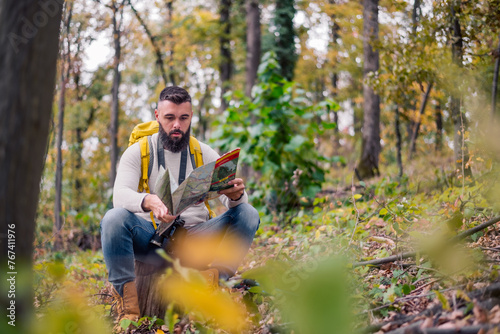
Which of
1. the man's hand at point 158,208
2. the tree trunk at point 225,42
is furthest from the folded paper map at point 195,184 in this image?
the tree trunk at point 225,42

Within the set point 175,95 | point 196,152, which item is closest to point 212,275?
point 196,152

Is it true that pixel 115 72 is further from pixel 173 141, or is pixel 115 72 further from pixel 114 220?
pixel 114 220

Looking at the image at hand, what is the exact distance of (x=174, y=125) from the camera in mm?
3059

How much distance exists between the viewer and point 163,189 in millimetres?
2455

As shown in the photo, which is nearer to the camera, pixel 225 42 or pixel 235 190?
pixel 235 190

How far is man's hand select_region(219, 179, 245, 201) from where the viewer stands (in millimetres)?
2785

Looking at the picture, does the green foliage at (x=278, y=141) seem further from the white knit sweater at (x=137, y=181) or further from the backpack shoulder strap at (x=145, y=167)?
the backpack shoulder strap at (x=145, y=167)

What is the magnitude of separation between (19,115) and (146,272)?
196cm

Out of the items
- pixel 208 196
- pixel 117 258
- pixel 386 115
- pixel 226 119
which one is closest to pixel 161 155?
pixel 208 196

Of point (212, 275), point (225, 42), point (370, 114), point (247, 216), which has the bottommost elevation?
point (212, 275)

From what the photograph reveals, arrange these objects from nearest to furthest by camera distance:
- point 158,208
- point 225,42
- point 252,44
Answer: point 158,208 → point 252,44 → point 225,42

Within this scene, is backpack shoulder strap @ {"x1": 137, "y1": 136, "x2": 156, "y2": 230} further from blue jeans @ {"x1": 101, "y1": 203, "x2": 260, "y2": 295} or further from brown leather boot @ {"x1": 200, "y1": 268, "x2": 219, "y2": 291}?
brown leather boot @ {"x1": 200, "y1": 268, "x2": 219, "y2": 291}

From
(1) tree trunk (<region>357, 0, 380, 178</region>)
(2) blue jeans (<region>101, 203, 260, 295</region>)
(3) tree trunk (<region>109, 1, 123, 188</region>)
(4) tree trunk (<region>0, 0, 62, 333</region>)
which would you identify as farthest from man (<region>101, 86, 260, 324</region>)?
(3) tree trunk (<region>109, 1, 123, 188</region>)

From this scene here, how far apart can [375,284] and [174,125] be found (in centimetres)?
180
